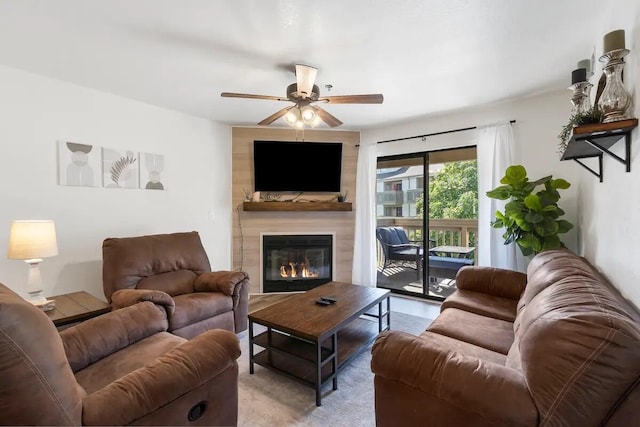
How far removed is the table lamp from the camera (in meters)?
2.01

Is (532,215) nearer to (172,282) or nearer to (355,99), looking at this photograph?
(355,99)

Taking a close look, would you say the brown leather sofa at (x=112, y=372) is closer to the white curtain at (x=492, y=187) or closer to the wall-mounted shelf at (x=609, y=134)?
the wall-mounted shelf at (x=609, y=134)

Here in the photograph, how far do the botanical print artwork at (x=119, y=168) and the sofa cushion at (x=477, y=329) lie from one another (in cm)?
336

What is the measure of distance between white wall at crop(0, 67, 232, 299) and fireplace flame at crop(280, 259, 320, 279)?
1002 mm

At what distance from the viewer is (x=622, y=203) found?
154 cm

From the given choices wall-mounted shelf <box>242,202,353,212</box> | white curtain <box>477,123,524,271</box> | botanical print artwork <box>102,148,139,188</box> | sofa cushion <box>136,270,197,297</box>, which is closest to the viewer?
sofa cushion <box>136,270,197,297</box>

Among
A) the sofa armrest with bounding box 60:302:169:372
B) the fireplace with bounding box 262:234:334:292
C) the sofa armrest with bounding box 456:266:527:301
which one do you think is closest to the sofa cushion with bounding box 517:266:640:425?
the sofa armrest with bounding box 456:266:527:301

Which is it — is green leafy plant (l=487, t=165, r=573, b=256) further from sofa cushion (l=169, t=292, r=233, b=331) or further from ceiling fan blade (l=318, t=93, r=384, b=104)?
sofa cushion (l=169, t=292, r=233, b=331)

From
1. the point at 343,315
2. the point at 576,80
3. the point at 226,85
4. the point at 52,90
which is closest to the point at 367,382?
the point at 343,315

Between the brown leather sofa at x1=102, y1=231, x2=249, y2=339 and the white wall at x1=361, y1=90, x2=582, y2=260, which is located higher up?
the white wall at x1=361, y1=90, x2=582, y2=260

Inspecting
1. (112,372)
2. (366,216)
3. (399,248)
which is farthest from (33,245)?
(399,248)

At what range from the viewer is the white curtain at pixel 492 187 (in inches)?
128

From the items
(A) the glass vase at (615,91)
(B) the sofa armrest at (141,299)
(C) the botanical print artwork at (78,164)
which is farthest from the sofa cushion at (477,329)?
(C) the botanical print artwork at (78,164)

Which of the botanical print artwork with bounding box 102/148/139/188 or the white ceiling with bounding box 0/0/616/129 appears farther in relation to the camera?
the botanical print artwork with bounding box 102/148/139/188
